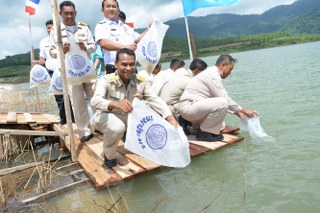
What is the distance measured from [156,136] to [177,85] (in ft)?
6.43

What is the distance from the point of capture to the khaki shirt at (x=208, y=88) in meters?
4.27

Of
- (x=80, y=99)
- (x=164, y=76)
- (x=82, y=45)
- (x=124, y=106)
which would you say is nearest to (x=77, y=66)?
(x=82, y=45)

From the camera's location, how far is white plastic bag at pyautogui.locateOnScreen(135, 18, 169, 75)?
14.9 ft

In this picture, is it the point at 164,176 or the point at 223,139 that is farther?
the point at 223,139

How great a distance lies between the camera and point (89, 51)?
4176mm

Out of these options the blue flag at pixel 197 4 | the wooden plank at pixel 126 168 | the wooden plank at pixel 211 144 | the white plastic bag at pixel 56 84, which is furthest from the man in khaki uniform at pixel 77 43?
the blue flag at pixel 197 4

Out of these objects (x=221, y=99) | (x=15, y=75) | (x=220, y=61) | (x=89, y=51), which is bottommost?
(x=221, y=99)

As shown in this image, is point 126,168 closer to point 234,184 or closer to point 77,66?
point 234,184

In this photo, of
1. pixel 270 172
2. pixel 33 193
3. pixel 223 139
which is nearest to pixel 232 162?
pixel 270 172

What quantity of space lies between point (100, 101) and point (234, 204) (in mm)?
1803

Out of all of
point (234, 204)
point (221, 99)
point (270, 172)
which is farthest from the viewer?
point (221, 99)

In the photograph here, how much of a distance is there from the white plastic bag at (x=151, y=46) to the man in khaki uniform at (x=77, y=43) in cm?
75

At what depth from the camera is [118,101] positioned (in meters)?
3.28

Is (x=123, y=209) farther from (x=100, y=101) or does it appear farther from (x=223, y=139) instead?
(x=223, y=139)
